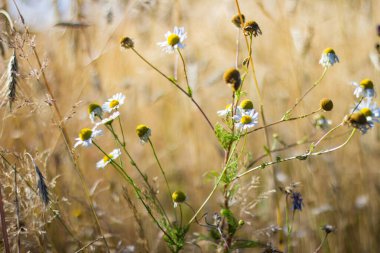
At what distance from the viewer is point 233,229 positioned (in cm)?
131

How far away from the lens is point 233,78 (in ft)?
3.82

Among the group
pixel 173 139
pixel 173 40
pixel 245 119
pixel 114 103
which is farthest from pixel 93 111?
pixel 173 139

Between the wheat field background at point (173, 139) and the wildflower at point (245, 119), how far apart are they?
0.46 feet

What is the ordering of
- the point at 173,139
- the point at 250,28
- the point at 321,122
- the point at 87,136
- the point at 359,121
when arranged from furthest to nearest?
the point at 173,139, the point at 321,122, the point at 87,136, the point at 250,28, the point at 359,121

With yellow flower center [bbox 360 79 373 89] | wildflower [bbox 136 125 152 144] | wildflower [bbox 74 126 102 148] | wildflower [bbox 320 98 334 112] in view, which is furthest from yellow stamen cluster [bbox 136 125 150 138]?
yellow flower center [bbox 360 79 373 89]

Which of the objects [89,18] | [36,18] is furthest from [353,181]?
[36,18]

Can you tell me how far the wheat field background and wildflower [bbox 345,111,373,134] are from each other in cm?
33

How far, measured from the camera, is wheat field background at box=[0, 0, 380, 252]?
1.72m

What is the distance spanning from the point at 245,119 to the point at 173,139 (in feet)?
6.27

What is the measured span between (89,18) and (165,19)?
44cm

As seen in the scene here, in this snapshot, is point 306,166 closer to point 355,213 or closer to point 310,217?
point 310,217

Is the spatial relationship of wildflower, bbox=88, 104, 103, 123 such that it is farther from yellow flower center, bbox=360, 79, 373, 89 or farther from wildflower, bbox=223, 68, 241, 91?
yellow flower center, bbox=360, 79, 373, 89

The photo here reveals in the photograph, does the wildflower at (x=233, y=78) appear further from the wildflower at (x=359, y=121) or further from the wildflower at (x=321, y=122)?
the wildflower at (x=321, y=122)

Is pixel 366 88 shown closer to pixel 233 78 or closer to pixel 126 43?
pixel 233 78
